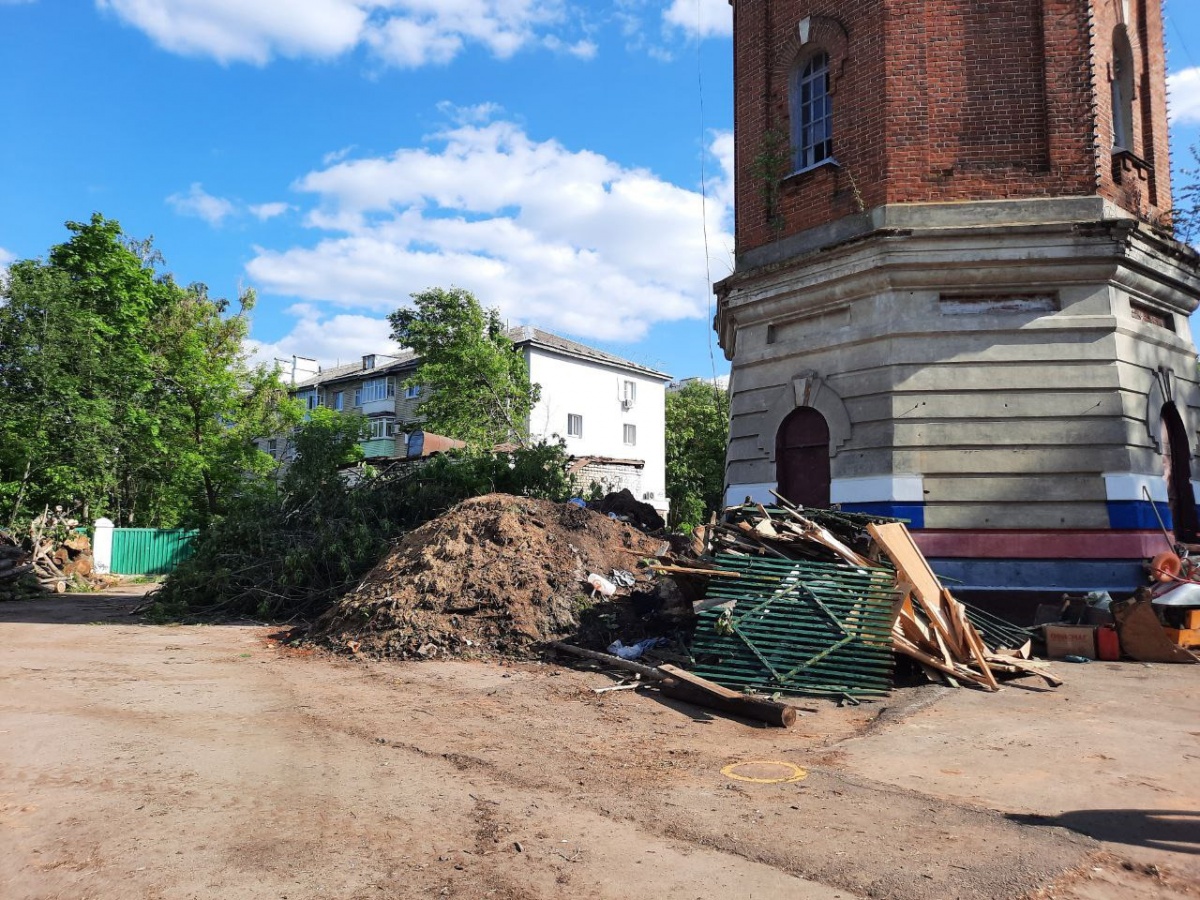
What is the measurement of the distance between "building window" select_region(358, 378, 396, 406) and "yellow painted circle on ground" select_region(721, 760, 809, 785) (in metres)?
40.4

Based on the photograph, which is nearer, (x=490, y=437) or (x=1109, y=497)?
(x=1109, y=497)

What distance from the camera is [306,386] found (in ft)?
165

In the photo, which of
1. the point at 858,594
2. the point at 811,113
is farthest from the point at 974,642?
the point at 811,113

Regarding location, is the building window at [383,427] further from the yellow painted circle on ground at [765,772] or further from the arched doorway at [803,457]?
the yellow painted circle on ground at [765,772]

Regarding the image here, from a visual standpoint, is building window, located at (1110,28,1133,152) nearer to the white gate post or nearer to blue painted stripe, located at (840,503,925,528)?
blue painted stripe, located at (840,503,925,528)

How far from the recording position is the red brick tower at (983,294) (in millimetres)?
11008

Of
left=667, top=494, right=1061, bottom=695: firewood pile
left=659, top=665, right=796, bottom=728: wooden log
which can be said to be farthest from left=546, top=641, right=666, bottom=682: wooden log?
left=667, top=494, right=1061, bottom=695: firewood pile

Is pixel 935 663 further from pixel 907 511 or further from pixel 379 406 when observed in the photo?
pixel 379 406

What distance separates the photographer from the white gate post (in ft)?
86.1

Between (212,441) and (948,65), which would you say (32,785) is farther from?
(212,441)

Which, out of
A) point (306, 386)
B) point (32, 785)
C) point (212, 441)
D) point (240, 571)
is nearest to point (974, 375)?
point (32, 785)

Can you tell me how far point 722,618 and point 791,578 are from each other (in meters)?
0.92

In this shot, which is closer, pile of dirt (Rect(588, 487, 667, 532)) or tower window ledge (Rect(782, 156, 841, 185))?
tower window ledge (Rect(782, 156, 841, 185))

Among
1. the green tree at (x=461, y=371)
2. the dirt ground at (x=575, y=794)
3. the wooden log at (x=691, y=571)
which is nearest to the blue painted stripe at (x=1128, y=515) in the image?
the dirt ground at (x=575, y=794)
